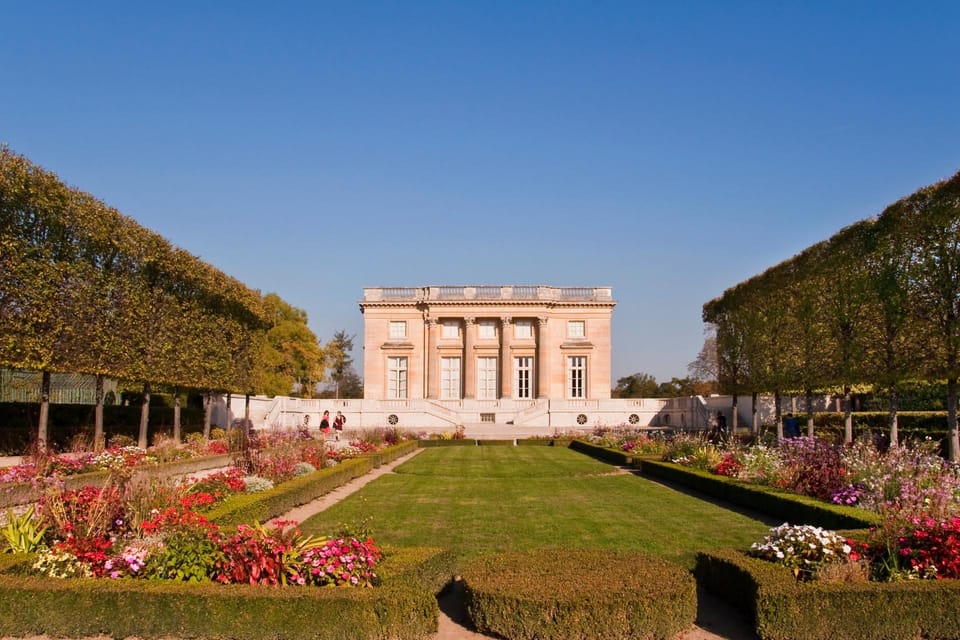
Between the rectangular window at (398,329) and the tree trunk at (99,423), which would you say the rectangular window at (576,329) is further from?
the tree trunk at (99,423)

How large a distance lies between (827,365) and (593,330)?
30.3 meters

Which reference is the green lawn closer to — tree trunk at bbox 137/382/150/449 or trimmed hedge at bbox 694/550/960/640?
trimmed hedge at bbox 694/550/960/640

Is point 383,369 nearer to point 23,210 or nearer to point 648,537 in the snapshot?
point 23,210

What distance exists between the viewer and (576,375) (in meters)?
54.1

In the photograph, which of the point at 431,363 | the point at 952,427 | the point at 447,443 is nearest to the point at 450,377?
the point at 431,363

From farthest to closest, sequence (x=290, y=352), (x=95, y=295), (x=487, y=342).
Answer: (x=290, y=352)
(x=487, y=342)
(x=95, y=295)

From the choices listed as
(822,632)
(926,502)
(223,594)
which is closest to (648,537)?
(926,502)

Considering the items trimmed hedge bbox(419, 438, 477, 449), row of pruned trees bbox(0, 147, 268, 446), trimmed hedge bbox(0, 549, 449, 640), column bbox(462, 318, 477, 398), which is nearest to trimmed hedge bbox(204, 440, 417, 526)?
trimmed hedge bbox(0, 549, 449, 640)

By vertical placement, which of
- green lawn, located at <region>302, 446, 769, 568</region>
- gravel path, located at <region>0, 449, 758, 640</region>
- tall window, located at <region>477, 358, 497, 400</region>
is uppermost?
tall window, located at <region>477, 358, 497, 400</region>

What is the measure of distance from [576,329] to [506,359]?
5778 millimetres

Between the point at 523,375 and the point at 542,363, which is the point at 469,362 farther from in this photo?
the point at 542,363

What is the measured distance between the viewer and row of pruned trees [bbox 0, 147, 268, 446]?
56.4ft

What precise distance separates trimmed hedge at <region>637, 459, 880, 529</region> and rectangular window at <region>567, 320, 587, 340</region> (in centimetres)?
3553

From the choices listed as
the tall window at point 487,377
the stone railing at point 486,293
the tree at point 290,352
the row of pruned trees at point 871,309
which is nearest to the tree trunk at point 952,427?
the row of pruned trees at point 871,309
